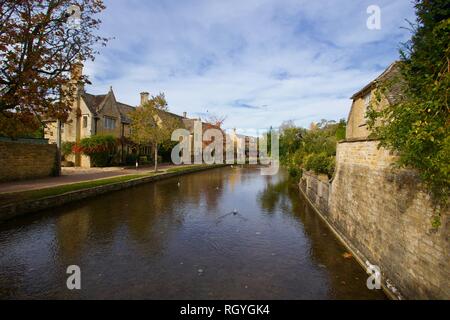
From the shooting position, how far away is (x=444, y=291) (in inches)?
200

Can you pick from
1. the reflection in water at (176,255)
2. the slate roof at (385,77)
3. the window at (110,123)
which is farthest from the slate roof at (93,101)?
the slate roof at (385,77)

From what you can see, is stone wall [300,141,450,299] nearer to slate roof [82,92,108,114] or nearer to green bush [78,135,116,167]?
green bush [78,135,116,167]

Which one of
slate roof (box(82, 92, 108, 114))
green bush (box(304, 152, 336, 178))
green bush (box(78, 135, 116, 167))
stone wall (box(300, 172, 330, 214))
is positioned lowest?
stone wall (box(300, 172, 330, 214))

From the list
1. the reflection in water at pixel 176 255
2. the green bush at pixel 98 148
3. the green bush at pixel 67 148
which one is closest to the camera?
the reflection in water at pixel 176 255

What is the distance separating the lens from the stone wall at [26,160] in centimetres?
1976

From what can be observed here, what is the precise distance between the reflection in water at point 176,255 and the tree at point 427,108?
360 cm

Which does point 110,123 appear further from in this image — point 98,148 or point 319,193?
point 319,193

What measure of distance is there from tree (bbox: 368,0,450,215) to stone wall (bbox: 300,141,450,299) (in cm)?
83

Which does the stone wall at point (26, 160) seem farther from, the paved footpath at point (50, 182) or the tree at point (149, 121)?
the tree at point (149, 121)

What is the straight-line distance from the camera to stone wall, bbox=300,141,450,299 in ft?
17.9

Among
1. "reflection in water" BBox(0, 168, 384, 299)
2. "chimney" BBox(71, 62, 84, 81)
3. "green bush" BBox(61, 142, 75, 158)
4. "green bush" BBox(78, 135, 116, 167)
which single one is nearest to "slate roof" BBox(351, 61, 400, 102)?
"reflection in water" BBox(0, 168, 384, 299)

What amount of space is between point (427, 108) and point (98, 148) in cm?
3320

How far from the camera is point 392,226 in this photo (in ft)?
23.7
